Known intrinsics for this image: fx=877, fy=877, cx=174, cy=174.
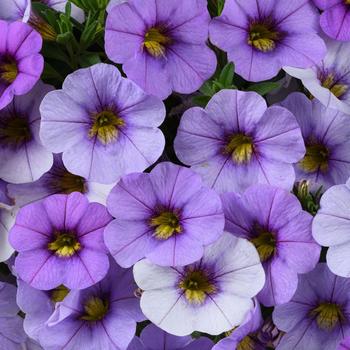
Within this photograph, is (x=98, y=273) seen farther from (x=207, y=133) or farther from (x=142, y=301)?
(x=207, y=133)

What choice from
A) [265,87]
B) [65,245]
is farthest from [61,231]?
[265,87]

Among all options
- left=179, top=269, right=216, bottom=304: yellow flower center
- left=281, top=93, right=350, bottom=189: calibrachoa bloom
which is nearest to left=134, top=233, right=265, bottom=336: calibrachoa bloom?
left=179, top=269, right=216, bottom=304: yellow flower center

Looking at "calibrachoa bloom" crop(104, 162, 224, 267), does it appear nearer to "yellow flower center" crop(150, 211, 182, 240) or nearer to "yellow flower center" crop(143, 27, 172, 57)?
"yellow flower center" crop(150, 211, 182, 240)

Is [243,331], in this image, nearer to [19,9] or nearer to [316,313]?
[316,313]

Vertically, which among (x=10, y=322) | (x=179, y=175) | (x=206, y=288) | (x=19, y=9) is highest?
(x=19, y=9)

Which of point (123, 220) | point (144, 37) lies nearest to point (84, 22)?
point (144, 37)

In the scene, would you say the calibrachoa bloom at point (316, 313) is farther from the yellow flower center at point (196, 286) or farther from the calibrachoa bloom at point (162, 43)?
the calibrachoa bloom at point (162, 43)

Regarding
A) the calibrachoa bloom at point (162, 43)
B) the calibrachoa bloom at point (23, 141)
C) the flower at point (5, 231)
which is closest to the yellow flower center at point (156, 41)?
the calibrachoa bloom at point (162, 43)

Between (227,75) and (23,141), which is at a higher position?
(227,75)
